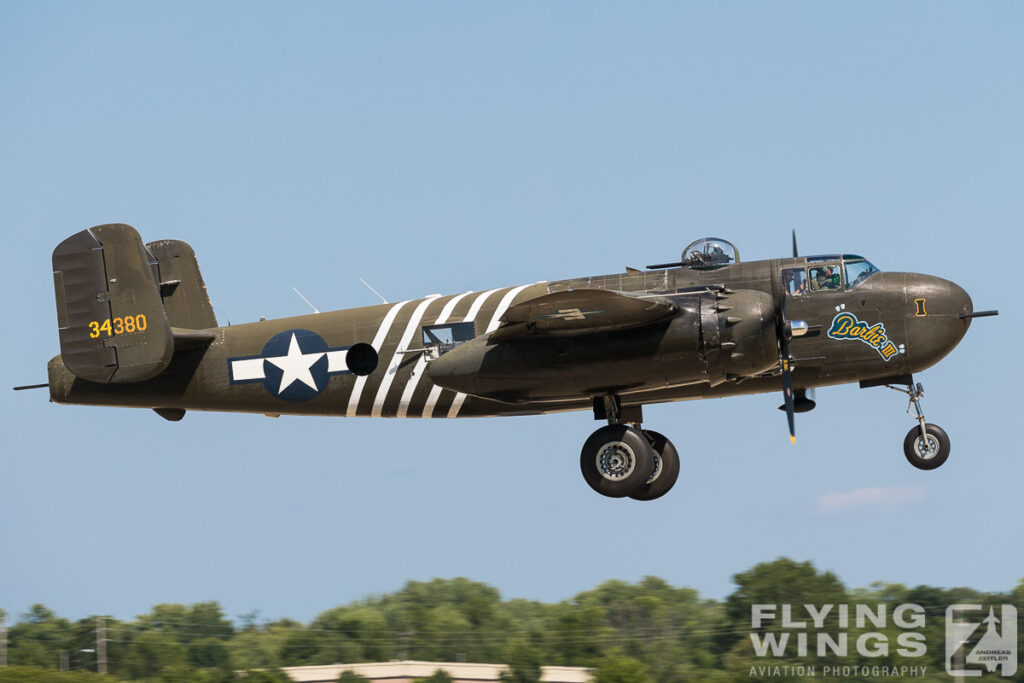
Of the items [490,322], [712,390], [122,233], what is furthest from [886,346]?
[122,233]

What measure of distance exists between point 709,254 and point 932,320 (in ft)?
10.2

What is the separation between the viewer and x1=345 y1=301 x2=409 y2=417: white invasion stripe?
18.6 meters

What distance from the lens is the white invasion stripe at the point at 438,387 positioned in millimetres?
18359

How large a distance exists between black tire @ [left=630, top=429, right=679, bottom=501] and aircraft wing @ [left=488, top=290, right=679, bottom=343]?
9.17 feet

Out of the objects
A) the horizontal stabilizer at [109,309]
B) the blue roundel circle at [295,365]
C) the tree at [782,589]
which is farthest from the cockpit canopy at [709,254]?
the tree at [782,589]

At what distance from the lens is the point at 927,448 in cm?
1827

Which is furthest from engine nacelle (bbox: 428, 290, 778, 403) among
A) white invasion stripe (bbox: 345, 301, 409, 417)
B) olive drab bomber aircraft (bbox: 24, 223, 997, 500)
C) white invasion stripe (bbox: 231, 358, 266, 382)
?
white invasion stripe (bbox: 231, 358, 266, 382)

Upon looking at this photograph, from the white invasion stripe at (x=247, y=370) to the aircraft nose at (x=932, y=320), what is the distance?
914 cm

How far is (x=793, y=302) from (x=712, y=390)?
6.32 feet

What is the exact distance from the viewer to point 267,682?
33.4 meters

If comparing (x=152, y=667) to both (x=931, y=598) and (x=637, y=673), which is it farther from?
(x=931, y=598)

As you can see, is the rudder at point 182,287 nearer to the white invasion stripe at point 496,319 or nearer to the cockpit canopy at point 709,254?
the white invasion stripe at point 496,319

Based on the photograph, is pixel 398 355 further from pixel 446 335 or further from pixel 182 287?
pixel 182 287

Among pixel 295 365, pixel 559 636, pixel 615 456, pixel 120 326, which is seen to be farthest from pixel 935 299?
pixel 559 636
